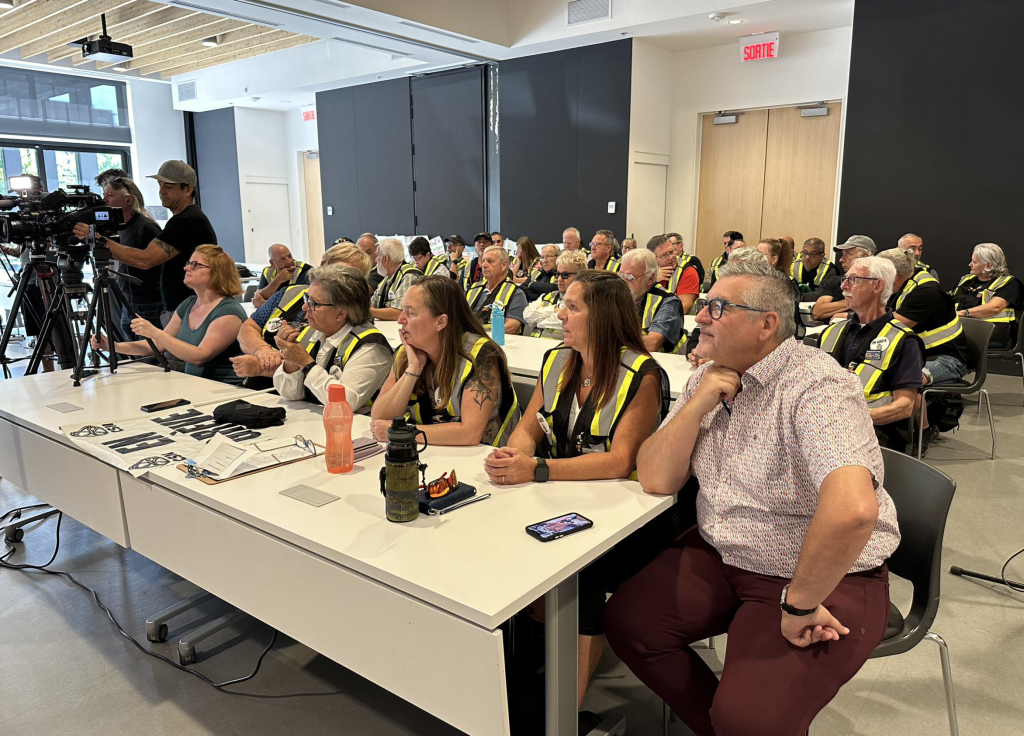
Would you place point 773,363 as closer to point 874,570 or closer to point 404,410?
point 874,570

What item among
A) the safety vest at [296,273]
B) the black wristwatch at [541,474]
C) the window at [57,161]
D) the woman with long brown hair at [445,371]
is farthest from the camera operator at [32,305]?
the window at [57,161]

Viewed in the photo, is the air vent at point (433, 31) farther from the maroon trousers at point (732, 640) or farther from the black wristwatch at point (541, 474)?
the maroon trousers at point (732, 640)

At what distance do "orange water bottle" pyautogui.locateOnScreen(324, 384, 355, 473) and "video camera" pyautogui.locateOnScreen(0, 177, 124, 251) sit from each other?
1.89 metres

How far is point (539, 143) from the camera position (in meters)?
10.6

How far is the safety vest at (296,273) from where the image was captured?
5684 mm

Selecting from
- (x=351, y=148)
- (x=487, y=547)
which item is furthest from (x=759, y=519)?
(x=351, y=148)

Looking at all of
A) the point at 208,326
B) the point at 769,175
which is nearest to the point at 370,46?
the point at 769,175

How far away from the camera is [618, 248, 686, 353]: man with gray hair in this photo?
159 inches

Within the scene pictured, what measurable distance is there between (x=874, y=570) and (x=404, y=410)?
1.49 metres

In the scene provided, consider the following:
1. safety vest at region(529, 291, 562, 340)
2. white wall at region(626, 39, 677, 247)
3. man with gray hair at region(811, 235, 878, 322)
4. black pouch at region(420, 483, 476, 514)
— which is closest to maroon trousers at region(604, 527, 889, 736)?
black pouch at region(420, 483, 476, 514)

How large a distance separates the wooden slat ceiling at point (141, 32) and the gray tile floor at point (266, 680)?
28.1 feet

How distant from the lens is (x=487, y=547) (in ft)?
5.29

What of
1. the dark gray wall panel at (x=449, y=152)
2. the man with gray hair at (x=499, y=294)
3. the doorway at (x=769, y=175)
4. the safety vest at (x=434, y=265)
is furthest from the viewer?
the dark gray wall panel at (x=449, y=152)

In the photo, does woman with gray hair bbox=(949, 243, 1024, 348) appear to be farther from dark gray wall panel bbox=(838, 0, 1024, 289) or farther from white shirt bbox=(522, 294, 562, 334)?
white shirt bbox=(522, 294, 562, 334)
